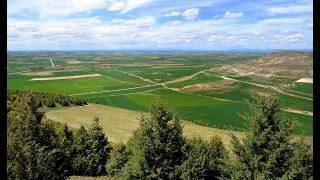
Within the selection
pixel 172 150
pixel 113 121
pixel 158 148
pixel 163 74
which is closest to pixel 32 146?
pixel 158 148

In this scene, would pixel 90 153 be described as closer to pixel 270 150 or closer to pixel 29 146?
pixel 29 146

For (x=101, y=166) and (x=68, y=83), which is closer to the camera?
(x=101, y=166)

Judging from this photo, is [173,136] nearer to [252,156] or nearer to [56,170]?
[252,156]

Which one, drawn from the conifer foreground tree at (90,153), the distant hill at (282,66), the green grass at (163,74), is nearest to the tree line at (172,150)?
the conifer foreground tree at (90,153)
